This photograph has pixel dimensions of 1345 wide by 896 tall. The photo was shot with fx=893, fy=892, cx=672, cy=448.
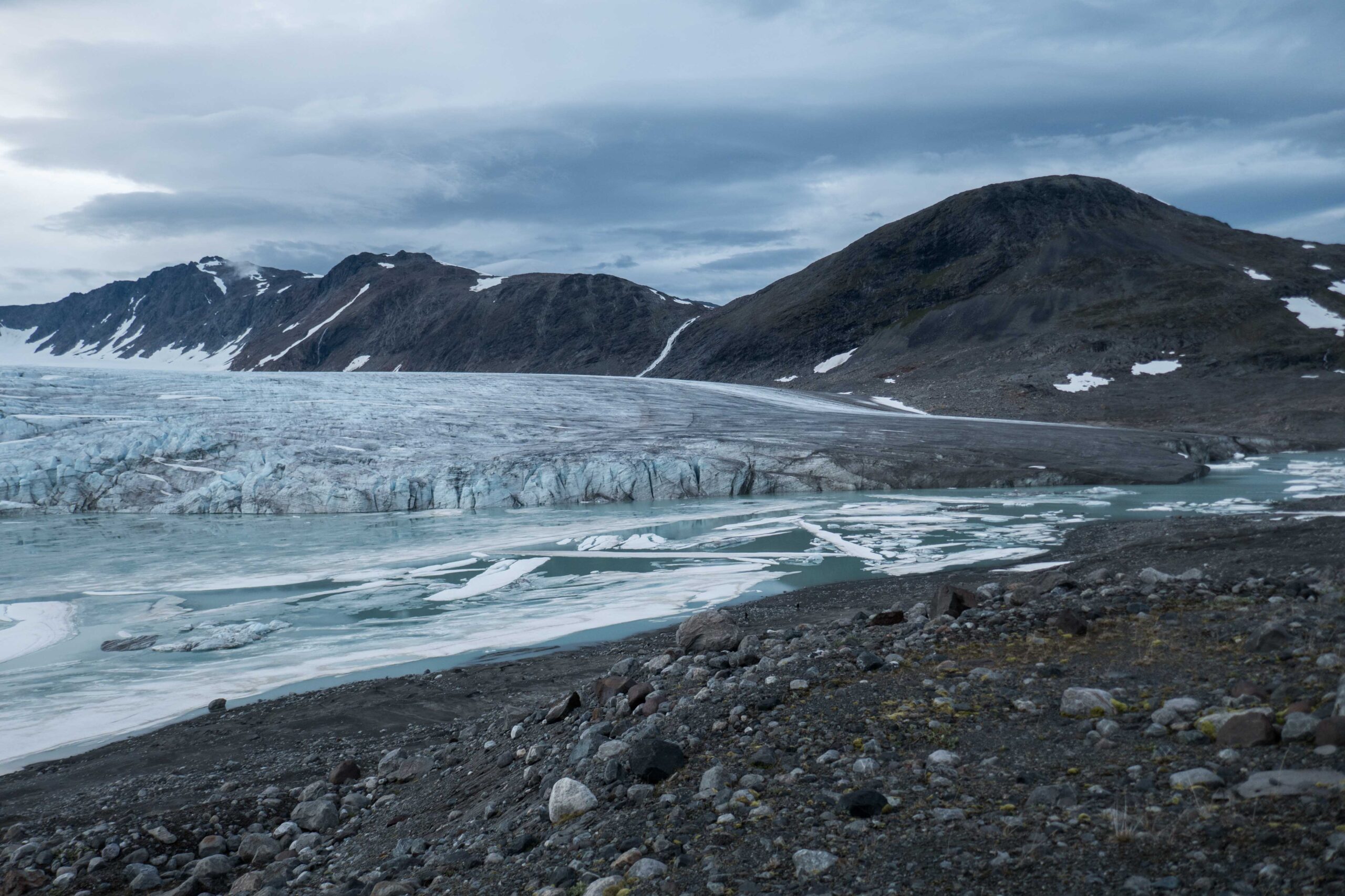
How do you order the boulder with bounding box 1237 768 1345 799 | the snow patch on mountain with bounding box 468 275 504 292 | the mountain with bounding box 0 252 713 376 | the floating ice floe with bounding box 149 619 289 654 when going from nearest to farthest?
the boulder with bounding box 1237 768 1345 799 → the floating ice floe with bounding box 149 619 289 654 → the mountain with bounding box 0 252 713 376 → the snow patch on mountain with bounding box 468 275 504 292

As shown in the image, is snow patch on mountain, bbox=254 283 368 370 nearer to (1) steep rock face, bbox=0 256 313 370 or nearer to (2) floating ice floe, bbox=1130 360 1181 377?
(1) steep rock face, bbox=0 256 313 370

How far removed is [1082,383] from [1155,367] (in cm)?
684

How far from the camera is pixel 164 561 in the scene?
16109 mm

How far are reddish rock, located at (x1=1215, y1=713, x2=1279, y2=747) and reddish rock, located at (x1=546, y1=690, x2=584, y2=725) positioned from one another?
3271mm

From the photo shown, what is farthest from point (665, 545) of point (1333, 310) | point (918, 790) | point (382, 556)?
point (1333, 310)

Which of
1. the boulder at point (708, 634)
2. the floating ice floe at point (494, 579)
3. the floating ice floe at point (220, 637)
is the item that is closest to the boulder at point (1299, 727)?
the boulder at point (708, 634)

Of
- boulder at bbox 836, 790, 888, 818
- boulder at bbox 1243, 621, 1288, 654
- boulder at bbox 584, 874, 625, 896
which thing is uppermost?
boulder at bbox 1243, 621, 1288, 654

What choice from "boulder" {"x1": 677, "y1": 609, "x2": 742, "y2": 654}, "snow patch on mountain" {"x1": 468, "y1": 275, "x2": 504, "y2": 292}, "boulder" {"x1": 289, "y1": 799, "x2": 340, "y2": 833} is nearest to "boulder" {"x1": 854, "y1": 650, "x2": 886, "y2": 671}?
"boulder" {"x1": 677, "y1": 609, "x2": 742, "y2": 654}

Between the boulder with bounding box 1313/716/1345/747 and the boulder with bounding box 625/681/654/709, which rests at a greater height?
the boulder with bounding box 1313/716/1345/747

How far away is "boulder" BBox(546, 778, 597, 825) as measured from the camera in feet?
12.1

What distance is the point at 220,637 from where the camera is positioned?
10359 millimetres

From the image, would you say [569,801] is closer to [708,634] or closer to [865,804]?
[865,804]

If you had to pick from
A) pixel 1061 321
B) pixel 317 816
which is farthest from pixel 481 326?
pixel 317 816

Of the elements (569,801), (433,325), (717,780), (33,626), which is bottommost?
(33,626)
